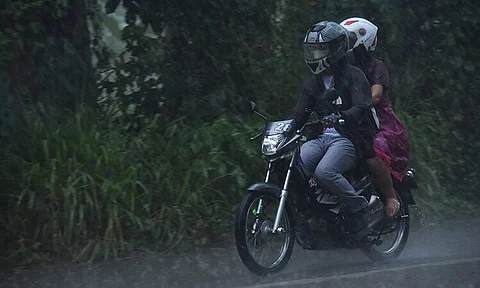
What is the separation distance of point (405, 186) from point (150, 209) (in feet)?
7.41

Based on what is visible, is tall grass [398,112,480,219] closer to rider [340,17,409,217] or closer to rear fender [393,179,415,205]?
rear fender [393,179,415,205]

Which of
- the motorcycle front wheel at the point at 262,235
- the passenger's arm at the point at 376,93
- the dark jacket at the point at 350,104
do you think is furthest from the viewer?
the passenger's arm at the point at 376,93

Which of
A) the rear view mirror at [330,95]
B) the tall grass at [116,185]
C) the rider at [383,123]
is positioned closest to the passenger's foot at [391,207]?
the rider at [383,123]

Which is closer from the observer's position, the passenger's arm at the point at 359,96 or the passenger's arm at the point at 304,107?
the passenger's arm at the point at 359,96

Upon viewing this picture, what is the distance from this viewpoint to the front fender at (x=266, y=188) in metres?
6.20

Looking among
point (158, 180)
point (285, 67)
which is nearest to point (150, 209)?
point (158, 180)

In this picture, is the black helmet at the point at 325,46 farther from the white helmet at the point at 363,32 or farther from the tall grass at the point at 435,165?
the tall grass at the point at 435,165

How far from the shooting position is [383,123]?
7.06 meters

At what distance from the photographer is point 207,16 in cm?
905

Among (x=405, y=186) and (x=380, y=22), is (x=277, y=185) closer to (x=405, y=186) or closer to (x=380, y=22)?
(x=405, y=186)

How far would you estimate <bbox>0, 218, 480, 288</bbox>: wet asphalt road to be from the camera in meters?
6.38

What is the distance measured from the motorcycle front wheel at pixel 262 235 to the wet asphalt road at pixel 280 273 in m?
0.14

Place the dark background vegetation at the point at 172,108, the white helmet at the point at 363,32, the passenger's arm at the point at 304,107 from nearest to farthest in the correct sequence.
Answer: the passenger's arm at the point at 304,107 < the white helmet at the point at 363,32 < the dark background vegetation at the point at 172,108

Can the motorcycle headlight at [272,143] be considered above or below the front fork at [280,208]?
above
